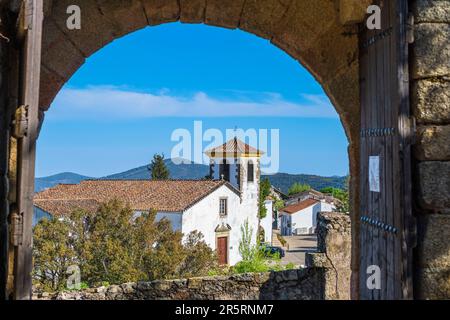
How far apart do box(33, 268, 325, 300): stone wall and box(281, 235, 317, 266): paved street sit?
23764 mm

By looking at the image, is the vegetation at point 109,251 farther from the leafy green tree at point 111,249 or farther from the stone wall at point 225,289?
the stone wall at point 225,289

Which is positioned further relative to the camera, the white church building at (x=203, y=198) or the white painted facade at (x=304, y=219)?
the white painted facade at (x=304, y=219)

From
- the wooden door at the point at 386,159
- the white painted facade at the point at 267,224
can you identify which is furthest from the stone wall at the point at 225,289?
the white painted facade at the point at 267,224

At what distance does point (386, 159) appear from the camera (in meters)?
3.40

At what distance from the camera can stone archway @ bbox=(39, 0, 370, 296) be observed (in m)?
4.21

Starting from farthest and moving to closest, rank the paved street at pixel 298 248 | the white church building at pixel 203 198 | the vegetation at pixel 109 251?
the paved street at pixel 298 248 < the white church building at pixel 203 198 < the vegetation at pixel 109 251

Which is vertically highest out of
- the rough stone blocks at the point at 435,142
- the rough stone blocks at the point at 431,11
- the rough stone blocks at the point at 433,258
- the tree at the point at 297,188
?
the tree at the point at 297,188

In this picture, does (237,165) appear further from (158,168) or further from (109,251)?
(109,251)

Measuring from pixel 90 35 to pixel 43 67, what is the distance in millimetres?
465

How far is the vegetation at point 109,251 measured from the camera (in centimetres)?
1759

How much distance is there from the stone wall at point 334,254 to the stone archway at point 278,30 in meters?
2.29

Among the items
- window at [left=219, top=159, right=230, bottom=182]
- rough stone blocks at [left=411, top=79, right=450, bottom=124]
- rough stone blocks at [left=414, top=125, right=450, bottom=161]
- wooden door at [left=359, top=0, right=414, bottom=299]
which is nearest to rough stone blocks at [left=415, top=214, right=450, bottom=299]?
wooden door at [left=359, top=0, right=414, bottom=299]

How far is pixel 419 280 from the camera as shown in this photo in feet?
10.1
